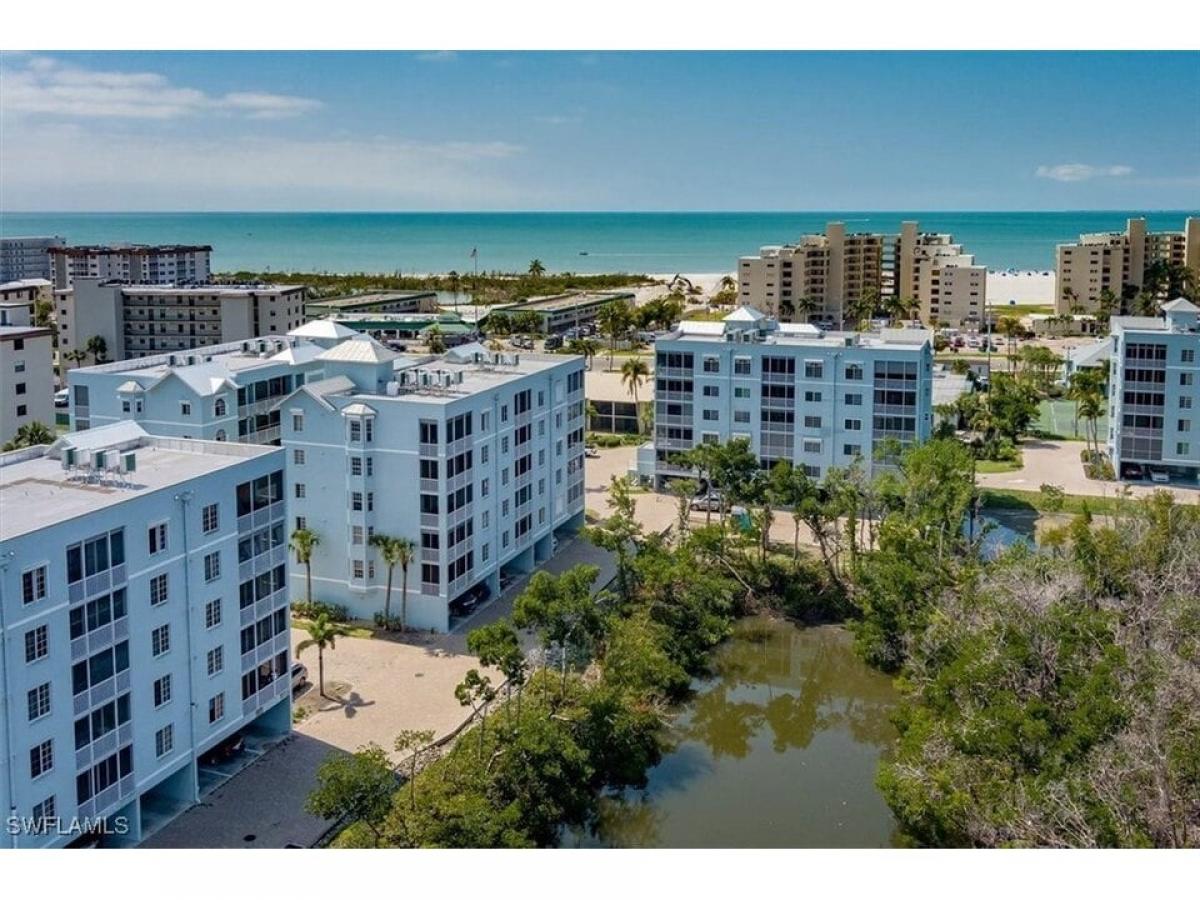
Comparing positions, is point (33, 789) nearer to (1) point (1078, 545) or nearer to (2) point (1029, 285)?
(1) point (1078, 545)

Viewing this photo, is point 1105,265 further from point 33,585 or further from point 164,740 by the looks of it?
point 33,585

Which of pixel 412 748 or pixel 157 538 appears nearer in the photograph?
pixel 157 538

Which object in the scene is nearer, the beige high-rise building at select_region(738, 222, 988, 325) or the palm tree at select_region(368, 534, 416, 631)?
the palm tree at select_region(368, 534, 416, 631)

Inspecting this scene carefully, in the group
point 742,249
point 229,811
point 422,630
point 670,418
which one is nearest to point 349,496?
point 422,630

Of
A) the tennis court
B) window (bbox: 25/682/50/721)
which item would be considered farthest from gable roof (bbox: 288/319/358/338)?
the tennis court

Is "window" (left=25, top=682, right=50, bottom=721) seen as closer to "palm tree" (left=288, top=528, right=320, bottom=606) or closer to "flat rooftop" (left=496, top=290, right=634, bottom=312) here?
"palm tree" (left=288, top=528, right=320, bottom=606)

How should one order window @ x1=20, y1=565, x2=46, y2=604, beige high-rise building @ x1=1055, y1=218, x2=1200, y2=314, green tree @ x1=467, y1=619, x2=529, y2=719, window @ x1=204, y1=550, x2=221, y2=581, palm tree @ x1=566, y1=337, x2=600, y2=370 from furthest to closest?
beige high-rise building @ x1=1055, y1=218, x2=1200, y2=314 < palm tree @ x1=566, y1=337, x2=600, y2=370 < green tree @ x1=467, y1=619, x2=529, y2=719 < window @ x1=204, y1=550, x2=221, y2=581 < window @ x1=20, y1=565, x2=46, y2=604

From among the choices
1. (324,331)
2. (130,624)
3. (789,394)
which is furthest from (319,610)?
→ (789,394)
